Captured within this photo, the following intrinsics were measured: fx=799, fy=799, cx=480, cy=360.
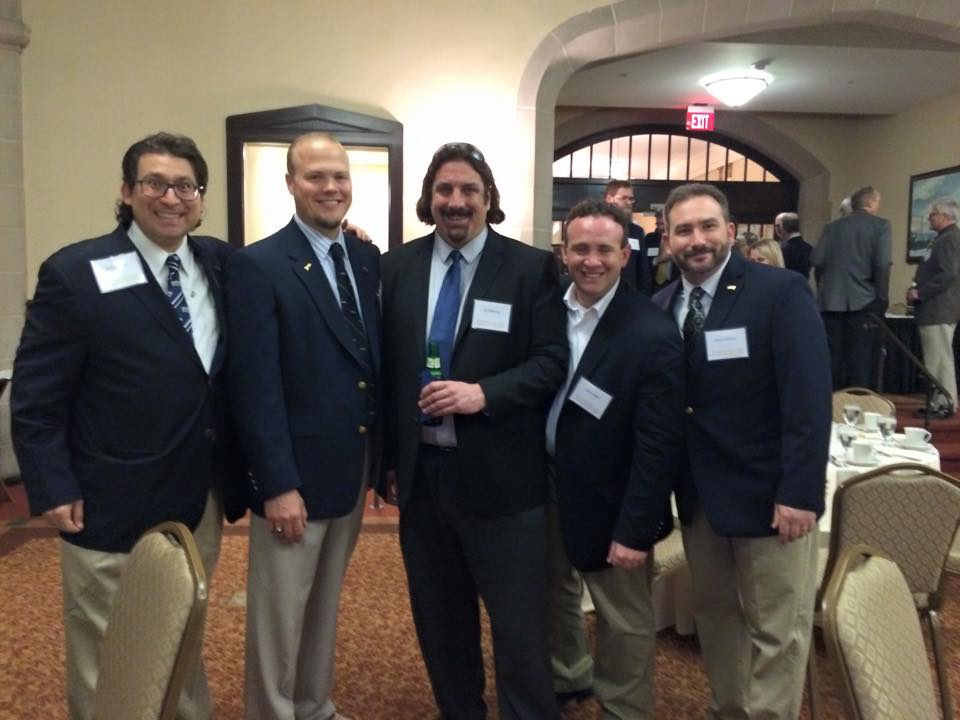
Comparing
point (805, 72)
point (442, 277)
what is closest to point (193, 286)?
point (442, 277)

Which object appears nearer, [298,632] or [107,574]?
[107,574]

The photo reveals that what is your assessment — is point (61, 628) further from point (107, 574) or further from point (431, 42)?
point (431, 42)

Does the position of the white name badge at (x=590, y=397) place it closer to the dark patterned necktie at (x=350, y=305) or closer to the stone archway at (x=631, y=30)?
the dark patterned necktie at (x=350, y=305)

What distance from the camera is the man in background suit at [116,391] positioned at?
1721mm

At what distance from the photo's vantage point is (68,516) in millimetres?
1731

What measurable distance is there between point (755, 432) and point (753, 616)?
0.48 meters

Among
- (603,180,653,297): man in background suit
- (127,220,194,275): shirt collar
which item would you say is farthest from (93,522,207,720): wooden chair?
(603,180,653,297): man in background suit

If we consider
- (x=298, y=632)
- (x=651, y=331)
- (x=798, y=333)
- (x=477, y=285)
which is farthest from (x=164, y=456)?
(x=798, y=333)

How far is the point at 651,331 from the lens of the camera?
197 centimetres

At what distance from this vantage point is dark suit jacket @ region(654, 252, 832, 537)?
188 centimetres

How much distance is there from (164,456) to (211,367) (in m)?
0.23

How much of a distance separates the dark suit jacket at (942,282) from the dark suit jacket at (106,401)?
6.18m

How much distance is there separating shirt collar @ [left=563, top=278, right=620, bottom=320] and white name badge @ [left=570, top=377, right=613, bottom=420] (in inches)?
7.5

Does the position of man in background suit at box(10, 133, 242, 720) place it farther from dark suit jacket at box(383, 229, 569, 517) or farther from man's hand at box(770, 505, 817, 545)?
man's hand at box(770, 505, 817, 545)
